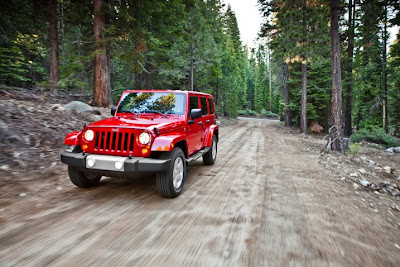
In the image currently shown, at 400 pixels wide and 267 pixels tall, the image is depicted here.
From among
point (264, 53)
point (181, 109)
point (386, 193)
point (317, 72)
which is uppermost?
point (264, 53)

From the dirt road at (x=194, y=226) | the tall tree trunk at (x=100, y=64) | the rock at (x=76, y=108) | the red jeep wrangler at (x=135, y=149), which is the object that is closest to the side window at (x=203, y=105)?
the red jeep wrangler at (x=135, y=149)

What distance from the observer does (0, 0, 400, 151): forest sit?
11672mm

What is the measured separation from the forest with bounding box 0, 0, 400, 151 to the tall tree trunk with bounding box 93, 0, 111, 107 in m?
0.05

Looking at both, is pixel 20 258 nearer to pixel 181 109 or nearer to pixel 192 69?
A: pixel 181 109

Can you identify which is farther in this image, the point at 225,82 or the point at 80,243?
the point at 225,82

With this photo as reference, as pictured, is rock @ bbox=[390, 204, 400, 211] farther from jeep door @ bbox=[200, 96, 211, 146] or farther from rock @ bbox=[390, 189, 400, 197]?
jeep door @ bbox=[200, 96, 211, 146]

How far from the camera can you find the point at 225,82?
30.1m

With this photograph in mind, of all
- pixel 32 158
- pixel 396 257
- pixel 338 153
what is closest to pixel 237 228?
pixel 396 257

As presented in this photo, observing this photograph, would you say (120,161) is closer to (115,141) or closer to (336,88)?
(115,141)

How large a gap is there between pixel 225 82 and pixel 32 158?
26738 millimetres

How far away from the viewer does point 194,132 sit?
207 inches

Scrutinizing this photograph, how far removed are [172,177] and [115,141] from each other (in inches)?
42.3

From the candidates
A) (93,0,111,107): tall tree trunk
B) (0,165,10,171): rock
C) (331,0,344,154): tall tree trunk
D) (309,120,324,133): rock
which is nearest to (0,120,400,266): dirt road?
(0,165,10,171): rock

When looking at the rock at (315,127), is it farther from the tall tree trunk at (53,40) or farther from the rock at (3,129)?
the rock at (3,129)
